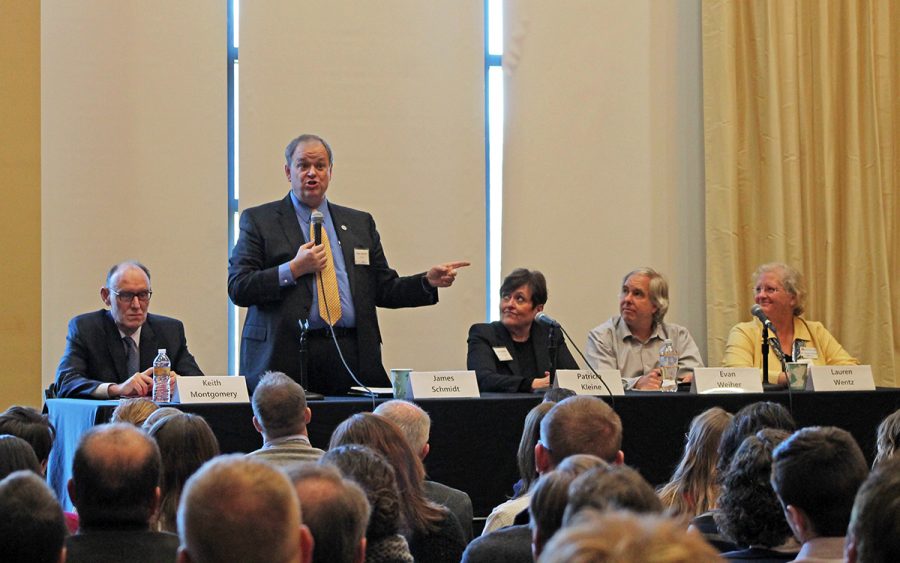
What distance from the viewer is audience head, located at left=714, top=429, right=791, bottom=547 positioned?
7.50 feet

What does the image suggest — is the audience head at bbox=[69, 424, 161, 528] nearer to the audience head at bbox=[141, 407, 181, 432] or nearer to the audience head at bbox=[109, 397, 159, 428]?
the audience head at bbox=[141, 407, 181, 432]

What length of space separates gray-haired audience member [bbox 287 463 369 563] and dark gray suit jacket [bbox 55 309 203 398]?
9.19 feet

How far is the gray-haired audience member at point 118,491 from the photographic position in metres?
2.00

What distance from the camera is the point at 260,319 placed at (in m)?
4.59

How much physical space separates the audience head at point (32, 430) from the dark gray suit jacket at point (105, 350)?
122cm

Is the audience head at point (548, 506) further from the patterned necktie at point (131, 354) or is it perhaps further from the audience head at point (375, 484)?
the patterned necktie at point (131, 354)

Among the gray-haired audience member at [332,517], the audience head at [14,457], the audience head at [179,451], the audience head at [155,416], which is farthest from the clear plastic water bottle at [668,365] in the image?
the gray-haired audience member at [332,517]

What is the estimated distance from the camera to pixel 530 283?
496 cm

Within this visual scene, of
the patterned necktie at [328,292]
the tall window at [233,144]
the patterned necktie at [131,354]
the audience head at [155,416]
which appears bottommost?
the audience head at [155,416]

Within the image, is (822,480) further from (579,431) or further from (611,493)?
(579,431)

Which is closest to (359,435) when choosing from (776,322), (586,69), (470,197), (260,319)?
(260,319)

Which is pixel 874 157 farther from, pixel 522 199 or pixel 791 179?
pixel 522 199

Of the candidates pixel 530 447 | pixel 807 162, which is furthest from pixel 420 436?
pixel 807 162

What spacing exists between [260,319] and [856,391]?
7.66ft
